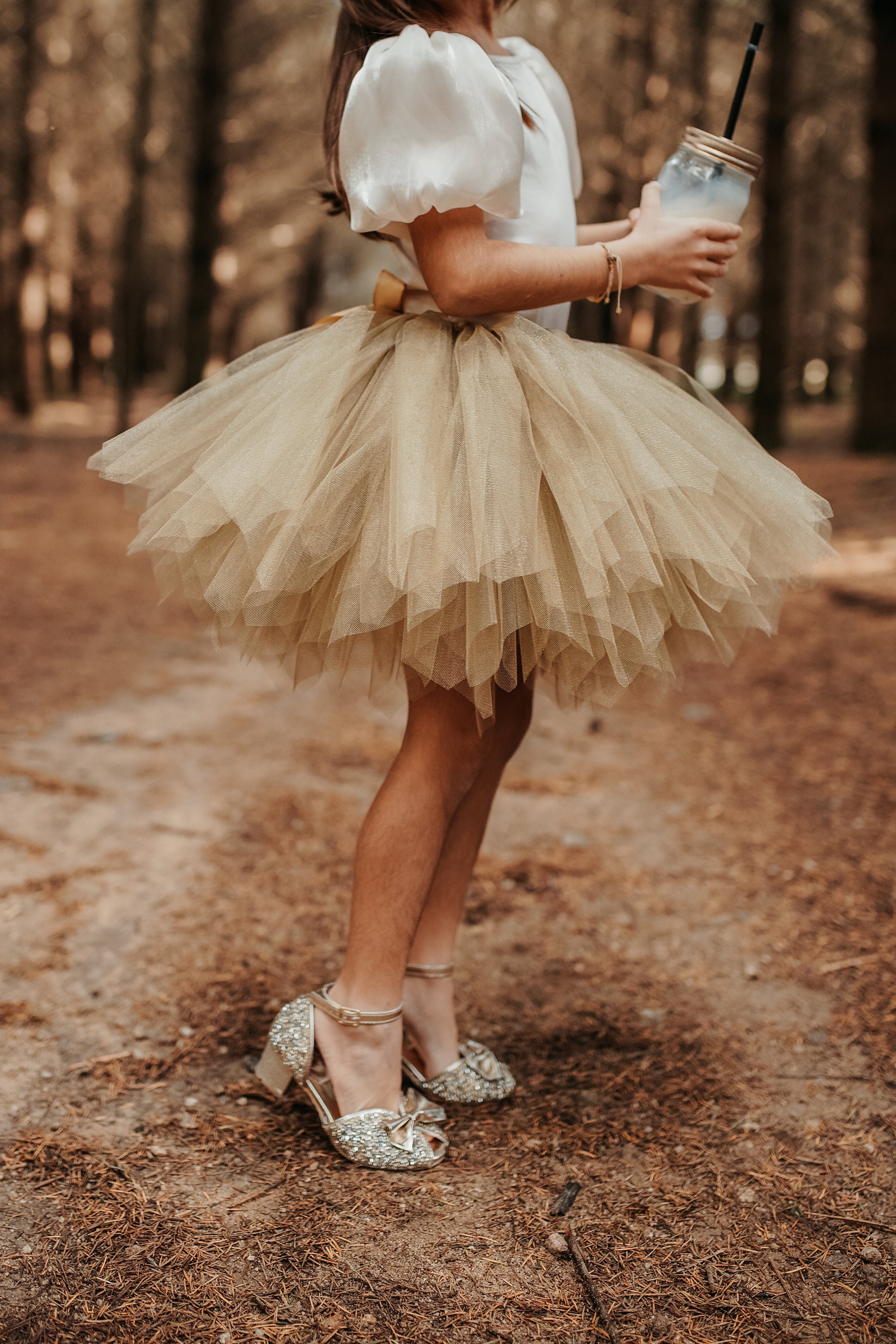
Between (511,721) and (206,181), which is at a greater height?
(206,181)

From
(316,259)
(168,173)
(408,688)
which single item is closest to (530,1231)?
(408,688)

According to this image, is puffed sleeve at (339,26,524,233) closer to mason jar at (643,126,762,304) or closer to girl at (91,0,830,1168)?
girl at (91,0,830,1168)

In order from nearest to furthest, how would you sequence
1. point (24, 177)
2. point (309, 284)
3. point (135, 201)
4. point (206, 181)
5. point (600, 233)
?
point (600, 233)
point (135, 201)
point (206, 181)
point (24, 177)
point (309, 284)

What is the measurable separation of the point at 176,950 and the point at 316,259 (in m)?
19.5


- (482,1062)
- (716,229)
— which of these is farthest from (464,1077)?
(716,229)

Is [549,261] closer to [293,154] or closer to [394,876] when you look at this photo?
[394,876]

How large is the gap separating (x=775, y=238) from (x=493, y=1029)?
384 inches

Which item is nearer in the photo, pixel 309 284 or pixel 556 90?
pixel 556 90

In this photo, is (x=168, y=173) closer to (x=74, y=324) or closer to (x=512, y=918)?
(x=74, y=324)

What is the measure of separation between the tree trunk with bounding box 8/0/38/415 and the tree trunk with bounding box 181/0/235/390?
8.06 ft

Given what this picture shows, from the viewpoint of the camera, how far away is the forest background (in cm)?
982

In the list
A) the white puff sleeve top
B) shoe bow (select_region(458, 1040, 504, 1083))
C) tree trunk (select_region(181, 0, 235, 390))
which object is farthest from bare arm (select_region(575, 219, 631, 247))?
tree trunk (select_region(181, 0, 235, 390))

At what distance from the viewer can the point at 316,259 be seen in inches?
774

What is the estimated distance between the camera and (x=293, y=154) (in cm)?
1401
